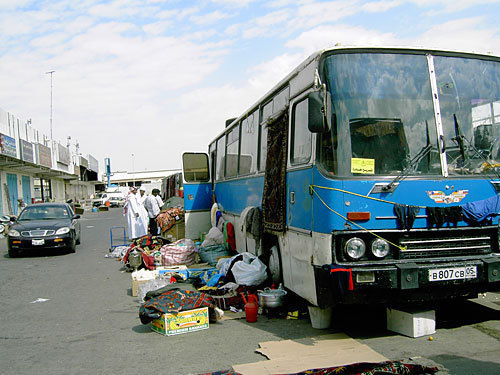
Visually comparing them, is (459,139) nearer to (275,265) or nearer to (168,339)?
(275,265)

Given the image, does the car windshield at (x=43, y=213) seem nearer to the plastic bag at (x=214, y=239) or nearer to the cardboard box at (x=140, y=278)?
the plastic bag at (x=214, y=239)

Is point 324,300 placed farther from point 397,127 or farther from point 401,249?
point 397,127

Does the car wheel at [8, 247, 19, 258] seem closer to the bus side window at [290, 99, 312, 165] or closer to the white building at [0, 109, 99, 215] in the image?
the bus side window at [290, 99, 312, 165]

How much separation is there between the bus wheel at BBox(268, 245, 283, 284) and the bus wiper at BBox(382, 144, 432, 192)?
2.20 m

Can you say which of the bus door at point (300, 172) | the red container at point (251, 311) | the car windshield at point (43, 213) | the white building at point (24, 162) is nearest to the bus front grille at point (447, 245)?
the bus door at point (300, 172)

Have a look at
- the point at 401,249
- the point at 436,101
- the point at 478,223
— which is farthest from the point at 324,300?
the point at 436,101

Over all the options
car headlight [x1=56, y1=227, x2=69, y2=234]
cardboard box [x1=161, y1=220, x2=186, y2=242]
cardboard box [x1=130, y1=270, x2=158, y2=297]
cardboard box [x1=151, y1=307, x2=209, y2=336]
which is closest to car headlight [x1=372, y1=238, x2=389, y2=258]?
cardboard box [x1=151, y1=307, x2=209, y2=336]

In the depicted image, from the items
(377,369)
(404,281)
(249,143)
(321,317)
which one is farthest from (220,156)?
(377,369)

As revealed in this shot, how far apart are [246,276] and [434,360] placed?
10.3 feet

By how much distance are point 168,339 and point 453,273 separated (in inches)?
129

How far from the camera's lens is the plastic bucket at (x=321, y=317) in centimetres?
560

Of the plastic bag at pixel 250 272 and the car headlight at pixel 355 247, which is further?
the plastic bag at pixel 250 272

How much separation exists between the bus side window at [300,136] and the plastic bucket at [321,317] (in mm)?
1748

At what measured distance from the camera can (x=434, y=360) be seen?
451cm
